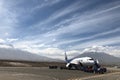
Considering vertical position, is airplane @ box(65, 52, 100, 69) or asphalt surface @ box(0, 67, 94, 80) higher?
airplane @ box(65, 52, 100, 69)

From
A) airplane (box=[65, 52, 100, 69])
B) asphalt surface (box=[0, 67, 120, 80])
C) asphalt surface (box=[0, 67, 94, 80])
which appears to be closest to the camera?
asphalt surface (box=[0, 67, 94, 80])

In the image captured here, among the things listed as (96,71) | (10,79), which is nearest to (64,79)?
(10,79)

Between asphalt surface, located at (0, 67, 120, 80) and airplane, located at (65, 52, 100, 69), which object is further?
airplane, located at (65, 52, 100, 69)

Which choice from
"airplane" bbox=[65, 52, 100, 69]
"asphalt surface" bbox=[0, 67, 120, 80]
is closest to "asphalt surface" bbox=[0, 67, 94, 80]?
"asphalt surface" bbox=[0, 67, 120, 80]

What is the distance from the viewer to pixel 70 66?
414 feet

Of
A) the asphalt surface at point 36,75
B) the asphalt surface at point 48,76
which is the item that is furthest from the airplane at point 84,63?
the asphalt surface at point 48,76

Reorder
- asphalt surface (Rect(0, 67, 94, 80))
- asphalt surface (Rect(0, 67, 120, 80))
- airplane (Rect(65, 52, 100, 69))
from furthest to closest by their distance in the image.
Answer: airplane (Rect(65, 52, 100, 69)) → asphalt surface (Rect(0, 67, 120, 80)) → asphalt surface (Rect(0, 67, 94, 80))

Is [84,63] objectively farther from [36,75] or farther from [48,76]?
[48,76]

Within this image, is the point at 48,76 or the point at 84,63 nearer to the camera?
the point at 48,76

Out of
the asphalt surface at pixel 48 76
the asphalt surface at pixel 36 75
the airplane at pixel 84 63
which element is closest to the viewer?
the asphalt surface at pixel 36 75

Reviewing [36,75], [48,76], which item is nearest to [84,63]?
[36,75]

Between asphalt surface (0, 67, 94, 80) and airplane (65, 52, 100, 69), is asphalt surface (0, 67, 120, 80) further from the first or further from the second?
airplane (65, 52, 100, 69)

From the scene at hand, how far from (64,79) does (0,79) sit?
54.2 feet

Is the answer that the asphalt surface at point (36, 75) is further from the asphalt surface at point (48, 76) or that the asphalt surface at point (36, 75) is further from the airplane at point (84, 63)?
the airplane at point (84, 63)
